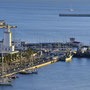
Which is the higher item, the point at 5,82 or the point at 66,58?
the point at 66,58

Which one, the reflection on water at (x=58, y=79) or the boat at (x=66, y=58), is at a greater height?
the boat at (x=66, y=58)

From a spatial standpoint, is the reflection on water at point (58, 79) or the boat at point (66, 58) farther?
the boat at point (66, 58)

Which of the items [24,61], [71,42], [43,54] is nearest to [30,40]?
[71,42]

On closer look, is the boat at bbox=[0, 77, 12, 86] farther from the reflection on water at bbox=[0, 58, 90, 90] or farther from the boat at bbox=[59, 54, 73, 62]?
the boat at bbox=[59, 54, 73, 62]

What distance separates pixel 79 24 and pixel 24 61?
1062 inches

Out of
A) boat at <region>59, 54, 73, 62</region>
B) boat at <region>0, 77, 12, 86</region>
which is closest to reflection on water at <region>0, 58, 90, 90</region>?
boat at <region>0, 77, 12, 86</region>

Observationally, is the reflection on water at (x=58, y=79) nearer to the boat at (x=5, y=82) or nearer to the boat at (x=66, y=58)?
→ the boat at (x=5, y=82)

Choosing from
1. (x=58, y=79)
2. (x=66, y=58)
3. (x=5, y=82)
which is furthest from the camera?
(x=66, y=58)

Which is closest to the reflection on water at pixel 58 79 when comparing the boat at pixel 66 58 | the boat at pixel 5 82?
the boat at pixel 5 82

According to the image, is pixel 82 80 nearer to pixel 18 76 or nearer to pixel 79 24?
pixel 18 76

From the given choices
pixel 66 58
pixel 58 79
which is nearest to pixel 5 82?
pixel 58 79

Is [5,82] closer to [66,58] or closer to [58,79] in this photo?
[58,79]

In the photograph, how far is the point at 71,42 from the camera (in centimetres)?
3262

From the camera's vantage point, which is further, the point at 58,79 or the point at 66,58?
the point at 66,58
